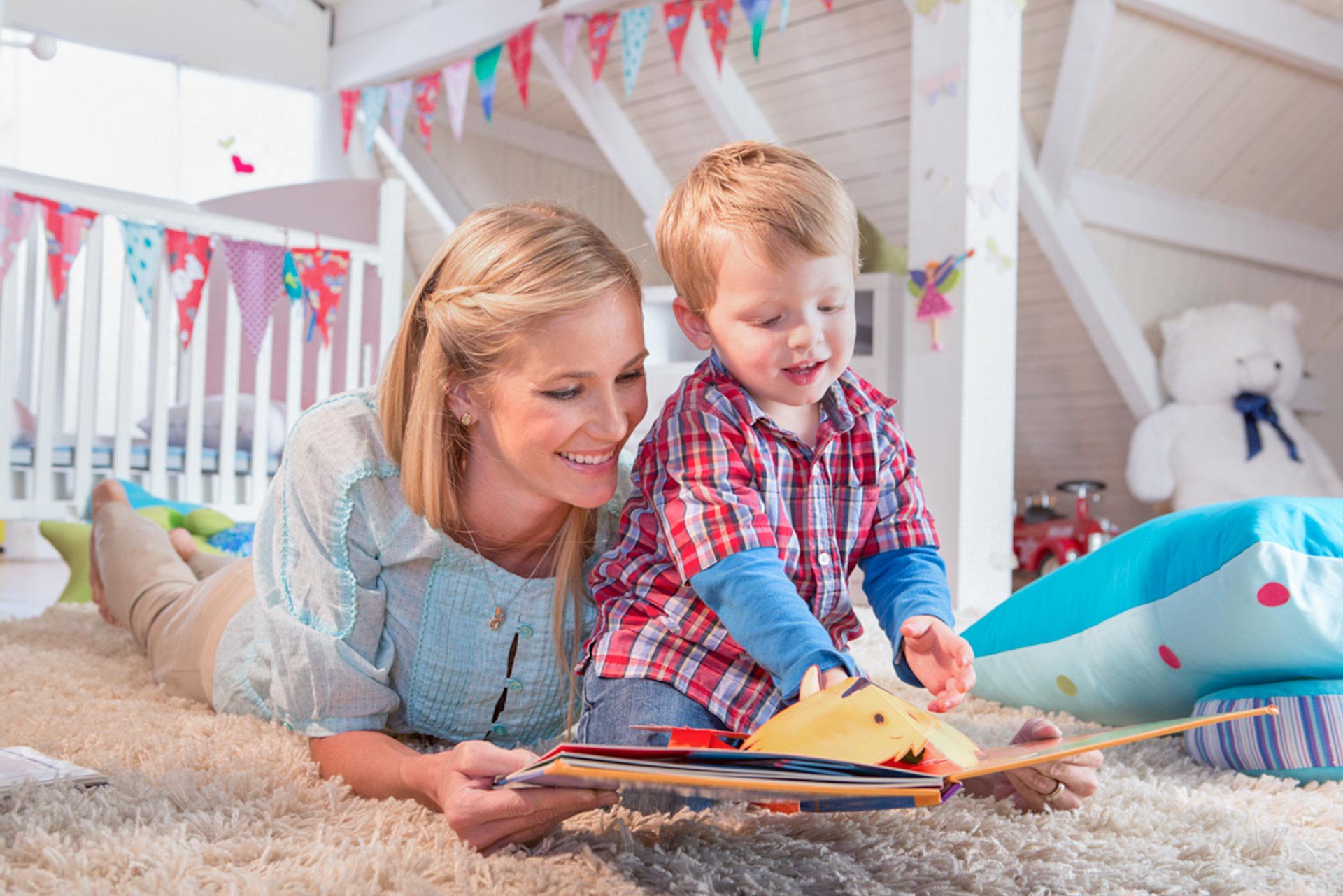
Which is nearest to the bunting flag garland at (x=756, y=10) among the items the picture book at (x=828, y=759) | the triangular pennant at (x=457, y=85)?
the triangular pennant at (x=457, y=85)

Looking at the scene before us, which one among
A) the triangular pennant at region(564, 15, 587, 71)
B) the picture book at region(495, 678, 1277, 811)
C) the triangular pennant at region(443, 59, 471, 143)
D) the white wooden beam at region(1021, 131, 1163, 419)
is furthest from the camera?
the triangular pennant at region(443, 59, 471, 143)

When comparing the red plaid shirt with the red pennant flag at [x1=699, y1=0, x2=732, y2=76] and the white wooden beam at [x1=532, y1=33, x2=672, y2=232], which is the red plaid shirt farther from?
the white wooden beam at [x1=532, y1=33, x2=672, y2=232]

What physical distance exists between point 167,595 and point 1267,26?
10.3ft

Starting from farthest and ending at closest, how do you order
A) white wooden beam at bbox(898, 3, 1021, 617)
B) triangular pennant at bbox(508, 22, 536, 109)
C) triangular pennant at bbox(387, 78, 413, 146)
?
triangular pennant at bbox(387, 78, 413, 146)
triangular pennant at bbox(508, 22, 536, 109)
white wooden beam at bbox(898, 3, 1021, 617)

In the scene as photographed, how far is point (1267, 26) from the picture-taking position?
10.2 feet

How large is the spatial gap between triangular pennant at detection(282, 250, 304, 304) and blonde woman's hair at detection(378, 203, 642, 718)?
250 cm

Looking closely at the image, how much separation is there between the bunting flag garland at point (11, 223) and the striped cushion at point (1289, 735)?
3004mm

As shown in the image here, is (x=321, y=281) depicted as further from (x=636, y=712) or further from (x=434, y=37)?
(x=636, y=712)

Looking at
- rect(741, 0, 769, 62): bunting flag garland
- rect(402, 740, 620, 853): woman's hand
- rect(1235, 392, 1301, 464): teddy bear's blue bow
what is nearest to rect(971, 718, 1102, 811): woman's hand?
rect(402, 740, 620, 853): woman's hand

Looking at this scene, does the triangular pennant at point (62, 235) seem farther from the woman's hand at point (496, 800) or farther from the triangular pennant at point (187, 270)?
the woman's hand at point (496, 800)

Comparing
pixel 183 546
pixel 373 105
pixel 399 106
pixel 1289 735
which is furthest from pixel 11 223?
pixel 1289 735

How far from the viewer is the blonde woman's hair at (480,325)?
0.94 m

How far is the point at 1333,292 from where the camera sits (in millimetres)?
4137

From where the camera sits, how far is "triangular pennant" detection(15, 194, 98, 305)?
9.78 feet
